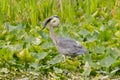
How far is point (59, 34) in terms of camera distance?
4.82 meters

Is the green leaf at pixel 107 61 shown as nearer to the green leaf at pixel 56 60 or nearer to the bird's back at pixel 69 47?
the bird's back at pixel 69 47

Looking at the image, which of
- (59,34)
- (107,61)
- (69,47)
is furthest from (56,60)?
(59,34)

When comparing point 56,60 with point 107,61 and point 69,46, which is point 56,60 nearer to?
point 69,46

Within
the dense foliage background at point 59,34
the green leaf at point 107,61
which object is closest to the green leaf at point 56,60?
the dense foliage background at point 59,34

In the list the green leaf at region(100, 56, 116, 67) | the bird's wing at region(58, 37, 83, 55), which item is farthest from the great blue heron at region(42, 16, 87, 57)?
the green leaf at region(100, 56, 116, 67)

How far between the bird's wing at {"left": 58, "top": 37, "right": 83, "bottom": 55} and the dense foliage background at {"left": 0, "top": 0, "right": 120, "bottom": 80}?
80 mm

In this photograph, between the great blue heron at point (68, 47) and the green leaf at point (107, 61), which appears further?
the great blue heron at point (68, 47)

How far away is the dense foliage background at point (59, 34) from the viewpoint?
13.1ft

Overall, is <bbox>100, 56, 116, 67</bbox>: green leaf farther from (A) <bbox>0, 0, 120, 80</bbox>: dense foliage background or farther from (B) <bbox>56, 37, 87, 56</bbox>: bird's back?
(B) <bbox>56, 37, 87, 56</bbox>: bird's back

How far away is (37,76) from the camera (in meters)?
3.94

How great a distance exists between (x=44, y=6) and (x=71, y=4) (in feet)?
0.94

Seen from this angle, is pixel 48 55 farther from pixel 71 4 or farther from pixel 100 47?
pixel 71 4

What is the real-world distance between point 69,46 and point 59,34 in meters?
0.61

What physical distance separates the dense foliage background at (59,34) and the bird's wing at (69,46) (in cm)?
8
